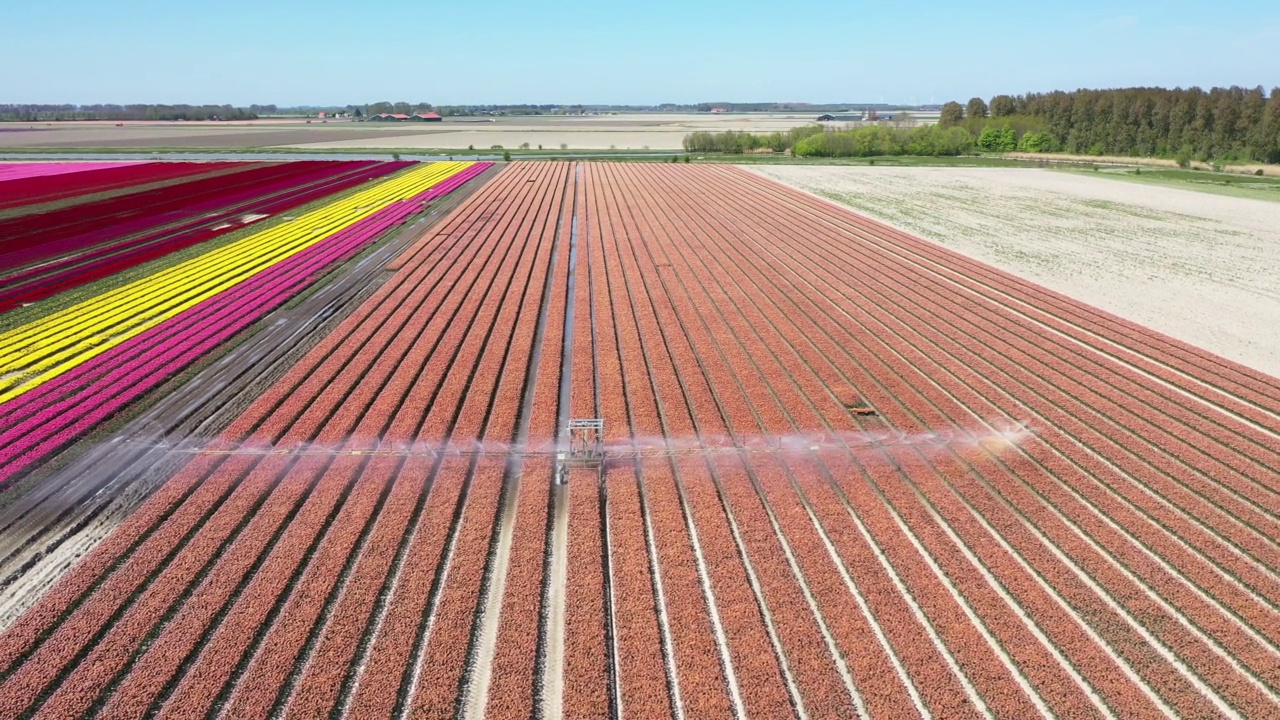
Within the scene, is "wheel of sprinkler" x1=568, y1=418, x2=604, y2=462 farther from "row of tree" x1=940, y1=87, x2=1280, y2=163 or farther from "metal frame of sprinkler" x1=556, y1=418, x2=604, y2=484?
"row of tree" x1=940, y1=87, x2=1280, y2=163

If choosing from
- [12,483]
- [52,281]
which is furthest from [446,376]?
[52,281]

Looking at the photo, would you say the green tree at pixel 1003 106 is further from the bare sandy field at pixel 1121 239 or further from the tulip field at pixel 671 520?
the tulip field at pixel 671 520

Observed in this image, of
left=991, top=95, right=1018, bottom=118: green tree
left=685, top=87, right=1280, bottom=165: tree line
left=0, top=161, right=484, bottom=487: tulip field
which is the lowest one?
left=0, top=161, right=484, bottom=487: tulip field

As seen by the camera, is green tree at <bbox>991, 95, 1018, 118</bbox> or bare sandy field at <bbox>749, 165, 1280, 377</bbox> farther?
green tree at <bbox>991, 95, 1018, 118</bbox>

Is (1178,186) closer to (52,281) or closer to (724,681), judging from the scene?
(724,681)

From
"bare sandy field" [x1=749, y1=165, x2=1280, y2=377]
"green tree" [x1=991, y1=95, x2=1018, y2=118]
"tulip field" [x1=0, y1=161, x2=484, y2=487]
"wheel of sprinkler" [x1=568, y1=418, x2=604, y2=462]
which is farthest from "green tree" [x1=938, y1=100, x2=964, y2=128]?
"wheel of sprinkler" [x1=568, y1=418, x2=604, y2=462]

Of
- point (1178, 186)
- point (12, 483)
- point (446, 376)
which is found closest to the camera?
point (12, 483)

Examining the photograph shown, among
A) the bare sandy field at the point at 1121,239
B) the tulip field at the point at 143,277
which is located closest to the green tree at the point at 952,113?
the bare sandy field at the point at 1121,239
